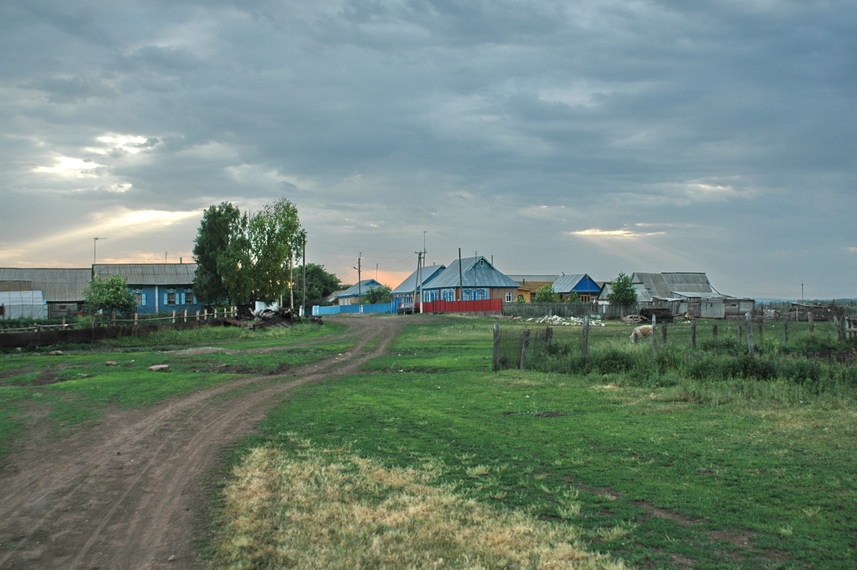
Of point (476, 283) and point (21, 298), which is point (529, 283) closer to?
point (476, 283)

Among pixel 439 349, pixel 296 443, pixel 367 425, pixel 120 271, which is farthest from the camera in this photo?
pixel 120 271

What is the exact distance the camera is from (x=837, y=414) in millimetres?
12680

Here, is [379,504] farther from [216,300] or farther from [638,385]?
[216,300]

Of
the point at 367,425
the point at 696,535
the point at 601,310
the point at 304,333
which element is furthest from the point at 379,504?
the point at 601,310

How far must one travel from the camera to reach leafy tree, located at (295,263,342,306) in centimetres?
10731

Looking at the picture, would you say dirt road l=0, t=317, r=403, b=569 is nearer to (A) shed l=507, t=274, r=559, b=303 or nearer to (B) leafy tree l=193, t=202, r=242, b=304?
(B) leafy tree l=193, t=202, r=242, b=304

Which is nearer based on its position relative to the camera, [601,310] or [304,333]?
[304,333]

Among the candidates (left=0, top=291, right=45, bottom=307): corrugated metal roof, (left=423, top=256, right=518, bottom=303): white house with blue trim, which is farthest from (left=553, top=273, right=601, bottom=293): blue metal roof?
(left=0, top=291, right=45, bottom=307): corrugated metal roof

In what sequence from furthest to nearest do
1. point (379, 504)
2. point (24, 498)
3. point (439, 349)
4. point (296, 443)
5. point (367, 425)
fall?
point (439, 349) → point (367, 425) → point (296, 443) → point (24, 498) → point (379, 504)

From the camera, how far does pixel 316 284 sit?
118m

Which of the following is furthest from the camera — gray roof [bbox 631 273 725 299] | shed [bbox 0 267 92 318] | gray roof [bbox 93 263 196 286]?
gray roof [bbox 631 273 725 299]

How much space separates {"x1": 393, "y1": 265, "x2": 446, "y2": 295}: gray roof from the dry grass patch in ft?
321

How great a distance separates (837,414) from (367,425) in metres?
8.82

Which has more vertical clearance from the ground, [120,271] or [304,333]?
[120,271]
